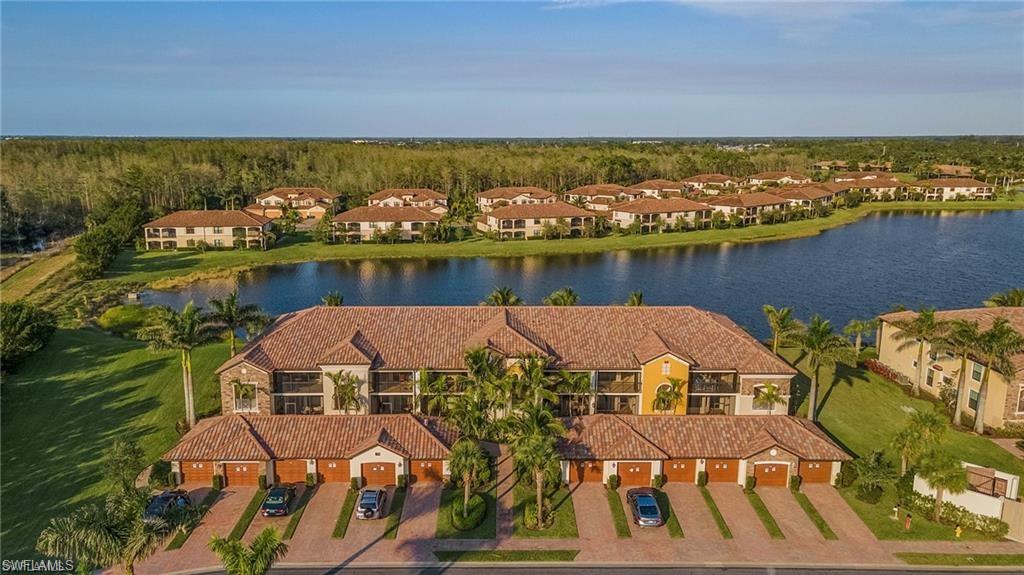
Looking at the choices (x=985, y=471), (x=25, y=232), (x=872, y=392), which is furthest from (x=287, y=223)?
(x=985, y=471)

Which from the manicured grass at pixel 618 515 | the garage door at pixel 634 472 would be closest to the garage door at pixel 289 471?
the manicured grass at pixel 618 515

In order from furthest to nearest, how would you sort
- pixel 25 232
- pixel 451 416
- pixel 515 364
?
pixel 25 232 < pixel 515 364 < pixel 451 416

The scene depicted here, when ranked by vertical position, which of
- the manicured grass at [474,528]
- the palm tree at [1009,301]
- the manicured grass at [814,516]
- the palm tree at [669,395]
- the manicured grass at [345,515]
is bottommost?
the manicured grass at [345,515]

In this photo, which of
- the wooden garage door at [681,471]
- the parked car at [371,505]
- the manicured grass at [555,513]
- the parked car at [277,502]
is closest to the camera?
the manicured grass at [555,513]

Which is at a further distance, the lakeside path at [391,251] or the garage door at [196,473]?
the lakeside path at [391,251]

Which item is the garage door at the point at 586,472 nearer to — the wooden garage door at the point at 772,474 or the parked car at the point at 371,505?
the wooden garage door at the point at 772,474

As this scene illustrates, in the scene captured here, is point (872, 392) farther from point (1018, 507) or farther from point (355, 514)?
point (355, 514)

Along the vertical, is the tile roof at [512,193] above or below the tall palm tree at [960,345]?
above
